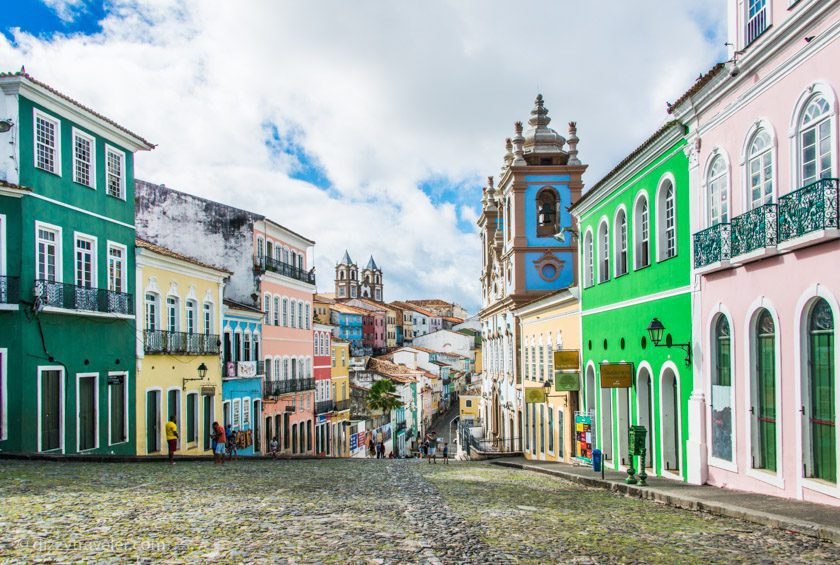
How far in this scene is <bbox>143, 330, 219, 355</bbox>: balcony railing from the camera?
80.8 feet

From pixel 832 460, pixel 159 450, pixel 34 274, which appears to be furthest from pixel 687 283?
pixel 159 450

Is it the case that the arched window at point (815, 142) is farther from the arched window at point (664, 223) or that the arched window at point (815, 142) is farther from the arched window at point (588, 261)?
the arched window at point (588, 261)

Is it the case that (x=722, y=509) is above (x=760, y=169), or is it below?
below

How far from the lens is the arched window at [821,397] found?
11094 millimetres

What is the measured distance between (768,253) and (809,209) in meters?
1.36

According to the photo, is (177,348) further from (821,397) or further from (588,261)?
(821,397)

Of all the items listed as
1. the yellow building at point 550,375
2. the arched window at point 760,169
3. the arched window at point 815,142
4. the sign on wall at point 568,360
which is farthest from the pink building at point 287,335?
the arched window at point 815,142

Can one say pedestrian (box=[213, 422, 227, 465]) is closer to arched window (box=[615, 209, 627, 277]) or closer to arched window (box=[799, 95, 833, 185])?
arched window (box=[615, 209, 627, 277])

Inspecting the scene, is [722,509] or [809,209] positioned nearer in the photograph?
[809,209]

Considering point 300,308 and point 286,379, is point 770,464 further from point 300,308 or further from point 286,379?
point 300,308

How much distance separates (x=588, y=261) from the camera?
82.5ft

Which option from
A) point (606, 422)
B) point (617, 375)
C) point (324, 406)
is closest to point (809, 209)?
point (617, 375)

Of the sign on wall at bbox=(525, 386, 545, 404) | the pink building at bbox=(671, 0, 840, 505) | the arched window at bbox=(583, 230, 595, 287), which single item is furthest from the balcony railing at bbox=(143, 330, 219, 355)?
the pink building at bbox=(671, 0, 840, 505)

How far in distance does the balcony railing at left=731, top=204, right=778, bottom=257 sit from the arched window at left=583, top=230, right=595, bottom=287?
429 inches
